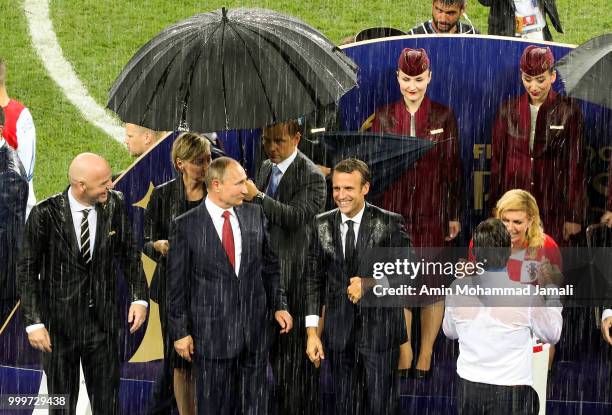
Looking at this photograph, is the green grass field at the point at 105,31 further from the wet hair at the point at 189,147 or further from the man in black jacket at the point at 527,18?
the wet hair at the point at 189,147

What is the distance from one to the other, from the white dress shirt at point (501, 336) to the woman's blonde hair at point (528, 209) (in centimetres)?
71

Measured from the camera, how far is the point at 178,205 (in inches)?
314

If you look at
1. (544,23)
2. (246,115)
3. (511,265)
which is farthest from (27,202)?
(544,23)

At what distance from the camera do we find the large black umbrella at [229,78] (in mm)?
7512

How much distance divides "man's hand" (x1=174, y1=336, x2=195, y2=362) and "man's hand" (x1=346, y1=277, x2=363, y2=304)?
3.04 ft

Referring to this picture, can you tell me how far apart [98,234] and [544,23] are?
4.44 meters

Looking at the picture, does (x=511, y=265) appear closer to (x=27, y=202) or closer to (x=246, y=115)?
(x=246, y=115)

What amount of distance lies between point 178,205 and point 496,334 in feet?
6.71

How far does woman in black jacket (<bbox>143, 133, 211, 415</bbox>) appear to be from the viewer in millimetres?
7926

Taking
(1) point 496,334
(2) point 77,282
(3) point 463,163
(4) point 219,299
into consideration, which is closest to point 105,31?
(3) point 463,163

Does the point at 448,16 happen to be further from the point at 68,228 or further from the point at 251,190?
the point at 68,228

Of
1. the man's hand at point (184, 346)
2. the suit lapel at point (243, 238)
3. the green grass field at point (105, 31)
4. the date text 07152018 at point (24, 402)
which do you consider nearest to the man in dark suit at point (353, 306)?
the suit lapel at point (243, 238)

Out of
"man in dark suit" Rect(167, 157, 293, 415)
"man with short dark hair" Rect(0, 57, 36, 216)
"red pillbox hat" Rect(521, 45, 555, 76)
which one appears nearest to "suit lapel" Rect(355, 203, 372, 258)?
"man in dark suit" Rect(167, 157, 293, 415)

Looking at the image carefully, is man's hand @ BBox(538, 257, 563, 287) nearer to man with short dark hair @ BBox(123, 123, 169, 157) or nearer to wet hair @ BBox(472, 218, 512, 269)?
wet hair @ BBox(472, 218, 512, 269)
